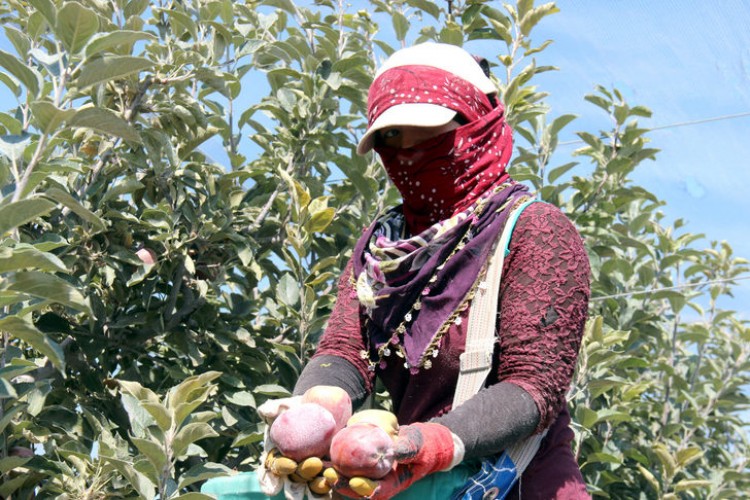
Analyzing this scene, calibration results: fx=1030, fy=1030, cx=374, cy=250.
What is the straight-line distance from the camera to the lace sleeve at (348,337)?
1.62 m

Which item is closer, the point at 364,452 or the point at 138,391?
the point at 364,452

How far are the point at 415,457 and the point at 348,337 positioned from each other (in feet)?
1.39

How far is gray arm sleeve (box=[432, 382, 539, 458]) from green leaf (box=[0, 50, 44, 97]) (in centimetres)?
101

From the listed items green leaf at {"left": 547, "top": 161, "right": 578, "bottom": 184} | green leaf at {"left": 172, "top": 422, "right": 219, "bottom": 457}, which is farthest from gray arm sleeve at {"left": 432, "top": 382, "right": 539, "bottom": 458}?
green leaf at {"left": 547, "top": 161, "right": 578, "bottom": 184}

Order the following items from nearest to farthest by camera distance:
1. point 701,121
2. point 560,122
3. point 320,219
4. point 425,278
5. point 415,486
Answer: point 415,486
point 425,278
point 320,219
point 560,122
point 701,121

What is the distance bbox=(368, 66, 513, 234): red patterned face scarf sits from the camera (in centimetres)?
158

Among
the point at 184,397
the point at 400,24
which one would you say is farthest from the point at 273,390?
the point at 400,24

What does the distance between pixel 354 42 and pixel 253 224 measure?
0.71m

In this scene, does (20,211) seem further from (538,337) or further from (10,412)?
(538,337)

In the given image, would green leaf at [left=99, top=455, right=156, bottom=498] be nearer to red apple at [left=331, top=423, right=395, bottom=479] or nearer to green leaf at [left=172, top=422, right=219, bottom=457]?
green leaf at [left=172, top=422, right=219, bottom=457]

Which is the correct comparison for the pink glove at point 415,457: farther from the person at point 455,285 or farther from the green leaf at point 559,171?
the green leaf at point 559,171

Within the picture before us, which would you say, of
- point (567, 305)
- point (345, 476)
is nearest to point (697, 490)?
point (567, 305)

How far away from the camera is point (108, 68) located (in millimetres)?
1786

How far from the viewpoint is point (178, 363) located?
264 centimetres
